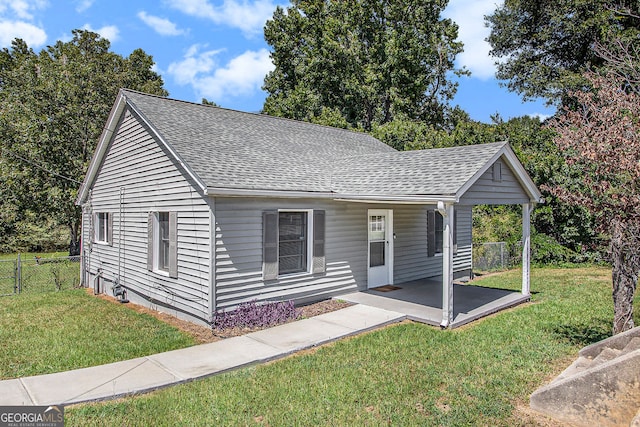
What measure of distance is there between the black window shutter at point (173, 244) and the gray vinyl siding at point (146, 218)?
0.08 m

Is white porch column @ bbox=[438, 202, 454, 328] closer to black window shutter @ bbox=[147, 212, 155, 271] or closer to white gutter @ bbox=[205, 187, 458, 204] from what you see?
white gutter @ bbox=[205, 187, 458, 204]

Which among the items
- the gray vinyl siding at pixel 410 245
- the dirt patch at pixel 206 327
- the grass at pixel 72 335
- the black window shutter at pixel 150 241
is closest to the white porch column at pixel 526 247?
the gray vinyl siding at pixel 410 245

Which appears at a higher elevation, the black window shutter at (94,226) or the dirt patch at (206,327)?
the black window shutter at (94,226)

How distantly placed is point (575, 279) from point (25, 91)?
26.1 meters

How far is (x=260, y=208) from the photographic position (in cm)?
818

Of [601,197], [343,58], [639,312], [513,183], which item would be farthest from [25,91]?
[639,312]

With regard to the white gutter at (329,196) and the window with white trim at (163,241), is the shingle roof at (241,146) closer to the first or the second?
the white gutter at (329,196)

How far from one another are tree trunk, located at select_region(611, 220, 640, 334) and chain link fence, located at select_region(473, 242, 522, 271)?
9.33 m

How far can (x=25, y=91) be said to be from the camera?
20844mm

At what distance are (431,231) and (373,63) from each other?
63.6ft

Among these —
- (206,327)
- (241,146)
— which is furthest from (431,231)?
(206,327)

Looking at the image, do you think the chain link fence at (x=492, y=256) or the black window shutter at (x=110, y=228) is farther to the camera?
the chain link fence at (x=492, y=256)

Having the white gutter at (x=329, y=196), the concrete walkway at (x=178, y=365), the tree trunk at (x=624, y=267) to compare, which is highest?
the white gutter at (x=329, y=196)

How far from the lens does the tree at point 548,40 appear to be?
749 inches
